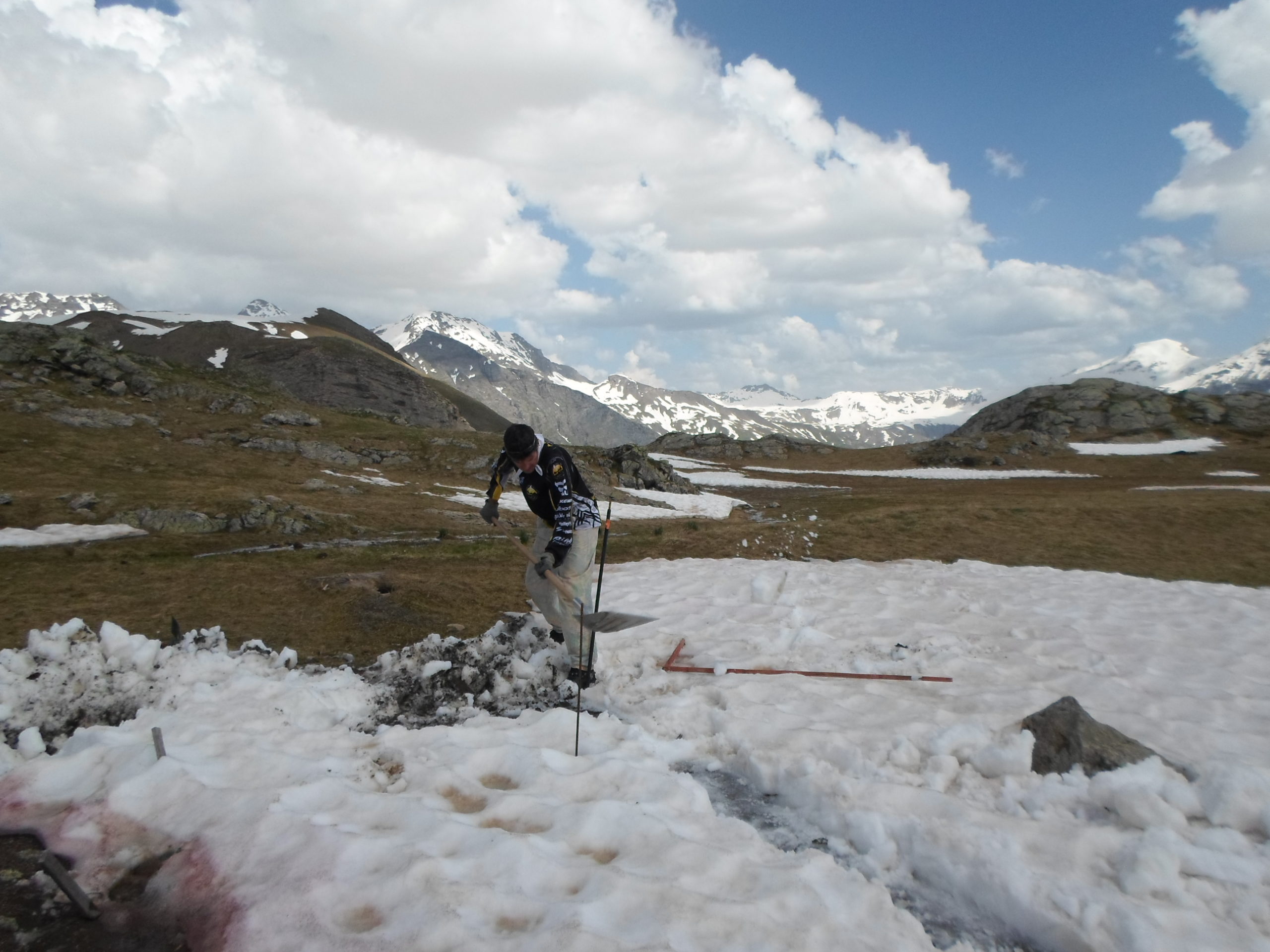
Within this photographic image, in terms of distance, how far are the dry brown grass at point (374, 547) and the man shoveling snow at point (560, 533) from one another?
2.78 meters

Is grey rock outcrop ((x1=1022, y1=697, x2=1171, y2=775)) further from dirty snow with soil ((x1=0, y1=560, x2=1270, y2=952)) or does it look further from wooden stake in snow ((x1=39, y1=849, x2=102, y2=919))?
wooden stake in snow ((x1=39, y1=849, x2=102, y2=919))

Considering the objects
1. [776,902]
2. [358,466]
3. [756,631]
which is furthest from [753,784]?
[358,466]

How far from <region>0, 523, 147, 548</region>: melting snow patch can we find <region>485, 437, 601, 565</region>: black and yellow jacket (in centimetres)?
1845

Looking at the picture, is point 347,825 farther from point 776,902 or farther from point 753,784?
point 753,784

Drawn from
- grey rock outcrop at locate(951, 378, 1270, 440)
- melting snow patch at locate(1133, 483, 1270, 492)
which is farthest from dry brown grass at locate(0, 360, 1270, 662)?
grey rock outcrop at locate(951, 378, 1270, 440)

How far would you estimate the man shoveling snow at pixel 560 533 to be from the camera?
9.53m

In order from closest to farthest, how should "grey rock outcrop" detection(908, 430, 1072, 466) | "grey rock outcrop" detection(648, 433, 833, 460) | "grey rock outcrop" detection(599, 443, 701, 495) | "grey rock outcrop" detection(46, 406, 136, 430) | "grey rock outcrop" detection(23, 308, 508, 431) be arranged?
"grey rock outcrop" detection(46, 406, 136, 430) < "grey rock outcrop" detection(599, 443, 701, 495) < "grey rock outcrop" detection(908, 430, 1072, 466) < "grey rock outcrop" detection(648, 433, 833, 460) < "grey rock outcrop" detection(23, 308, 508, 431)

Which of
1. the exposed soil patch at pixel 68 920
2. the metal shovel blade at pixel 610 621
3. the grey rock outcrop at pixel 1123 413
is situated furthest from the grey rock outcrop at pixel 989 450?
the exposed soil patch at pixel 68 920

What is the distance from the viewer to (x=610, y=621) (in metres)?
9.15

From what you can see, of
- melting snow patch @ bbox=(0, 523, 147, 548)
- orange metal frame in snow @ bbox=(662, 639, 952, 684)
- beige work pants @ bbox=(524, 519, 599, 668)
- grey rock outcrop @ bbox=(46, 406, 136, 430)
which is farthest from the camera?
grey rock outcrop @ bbox=(46, 406, 136, 430)

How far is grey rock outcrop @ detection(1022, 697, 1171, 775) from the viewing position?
6963 mm

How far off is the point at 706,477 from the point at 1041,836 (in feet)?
208

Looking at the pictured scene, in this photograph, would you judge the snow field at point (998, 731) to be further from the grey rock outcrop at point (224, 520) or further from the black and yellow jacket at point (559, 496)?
the grey rock outcrop at point (224, 520)

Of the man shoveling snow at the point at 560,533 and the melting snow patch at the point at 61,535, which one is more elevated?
the man shoveling snow at the point at 560,533
